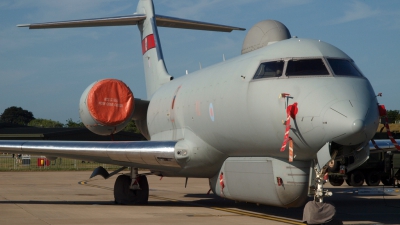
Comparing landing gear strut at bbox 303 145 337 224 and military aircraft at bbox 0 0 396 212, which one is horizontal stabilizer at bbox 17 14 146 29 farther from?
landing gear strut at bbox 303 145 337 224

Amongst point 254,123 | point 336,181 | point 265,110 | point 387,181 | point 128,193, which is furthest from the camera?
point 387,181

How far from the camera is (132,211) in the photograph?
568 inches

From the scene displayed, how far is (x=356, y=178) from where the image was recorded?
27.6 metres

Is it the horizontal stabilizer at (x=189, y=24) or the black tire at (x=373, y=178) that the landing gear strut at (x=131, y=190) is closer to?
the horizontal stabilizer at (x=189, y=24)

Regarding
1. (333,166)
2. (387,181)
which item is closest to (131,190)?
(333,166)

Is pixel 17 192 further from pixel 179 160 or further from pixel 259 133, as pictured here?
pixel 259 133

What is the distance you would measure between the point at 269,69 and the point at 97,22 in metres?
10.6

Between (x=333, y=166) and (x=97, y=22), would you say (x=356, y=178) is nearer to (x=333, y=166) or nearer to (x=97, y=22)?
(x=97, y=22)

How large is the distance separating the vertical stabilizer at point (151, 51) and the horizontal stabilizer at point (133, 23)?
1.10 feet

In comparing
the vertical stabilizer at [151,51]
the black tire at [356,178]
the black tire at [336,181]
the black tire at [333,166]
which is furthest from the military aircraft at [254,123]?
the black tire at [356,178]

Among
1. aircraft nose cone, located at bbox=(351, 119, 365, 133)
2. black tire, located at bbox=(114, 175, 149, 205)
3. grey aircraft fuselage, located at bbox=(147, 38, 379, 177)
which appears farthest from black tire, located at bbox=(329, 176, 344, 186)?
aircraft nose cone, located at bbox=(351, 119, 365, 133)

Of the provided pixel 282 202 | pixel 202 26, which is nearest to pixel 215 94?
pixel 282 202

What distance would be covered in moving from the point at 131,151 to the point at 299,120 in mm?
5736

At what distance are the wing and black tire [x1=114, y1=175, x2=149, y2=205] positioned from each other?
2.47 ft
